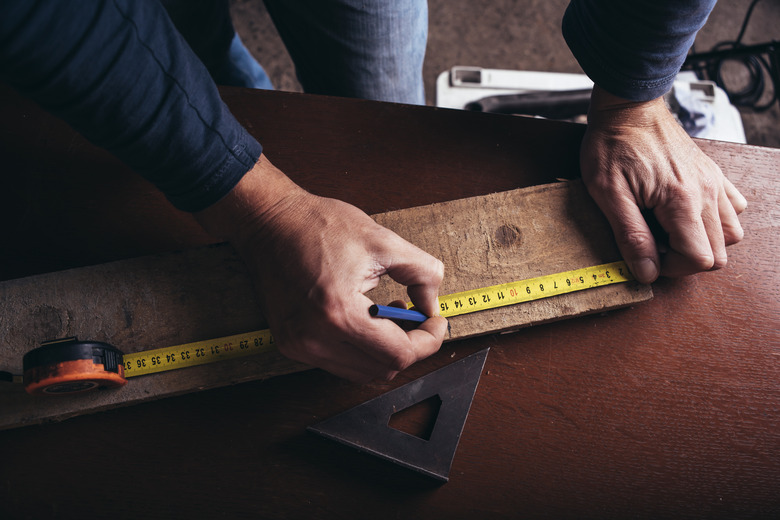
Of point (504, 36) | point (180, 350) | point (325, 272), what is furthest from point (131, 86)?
point (504, 36)

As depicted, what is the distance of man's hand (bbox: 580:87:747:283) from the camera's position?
1142 mm

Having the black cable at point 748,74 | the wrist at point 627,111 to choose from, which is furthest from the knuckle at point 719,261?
the black cable at point 748,74

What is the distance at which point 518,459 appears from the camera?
3.63ft

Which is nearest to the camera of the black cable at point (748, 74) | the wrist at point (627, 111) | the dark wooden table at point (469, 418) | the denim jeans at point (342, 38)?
the dark wooden table at point (469, 418)

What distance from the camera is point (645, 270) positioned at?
1.15m

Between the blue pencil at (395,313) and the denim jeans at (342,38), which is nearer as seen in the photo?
the blue pencil at (395,313)

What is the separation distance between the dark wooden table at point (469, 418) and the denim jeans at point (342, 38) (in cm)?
38

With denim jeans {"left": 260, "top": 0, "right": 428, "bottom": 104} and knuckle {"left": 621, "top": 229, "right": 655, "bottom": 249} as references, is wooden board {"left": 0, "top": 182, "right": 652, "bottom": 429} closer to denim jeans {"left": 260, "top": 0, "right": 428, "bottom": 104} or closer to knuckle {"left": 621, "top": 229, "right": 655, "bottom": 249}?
knuckle {"left": 621, "top": 229, "right": 655, "bottom": 249}

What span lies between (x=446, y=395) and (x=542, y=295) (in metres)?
0.34

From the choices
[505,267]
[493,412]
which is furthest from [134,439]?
[505,267]

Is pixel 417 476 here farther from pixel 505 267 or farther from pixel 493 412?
pixel 505 267

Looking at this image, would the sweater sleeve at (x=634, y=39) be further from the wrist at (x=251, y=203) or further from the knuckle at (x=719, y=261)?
the wrist at (x=251, y=203)

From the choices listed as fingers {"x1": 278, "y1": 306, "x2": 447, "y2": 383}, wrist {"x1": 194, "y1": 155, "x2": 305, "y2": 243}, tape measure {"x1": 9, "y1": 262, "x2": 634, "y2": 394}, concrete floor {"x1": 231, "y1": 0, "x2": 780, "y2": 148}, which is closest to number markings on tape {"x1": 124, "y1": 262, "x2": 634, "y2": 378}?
tape measure {"x1": 9, "y1": 262, "x2": 634, "y2": 394}

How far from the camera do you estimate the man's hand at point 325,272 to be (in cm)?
97
